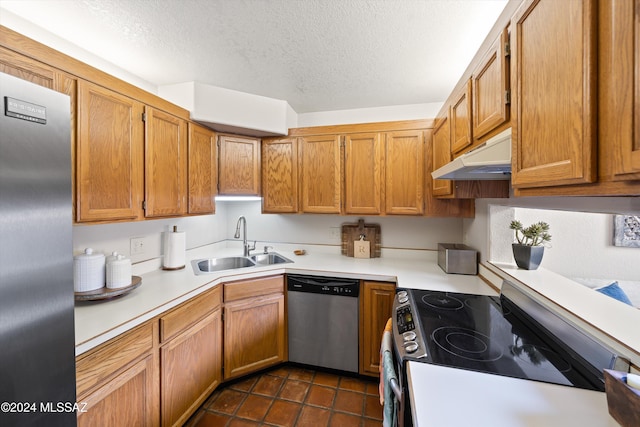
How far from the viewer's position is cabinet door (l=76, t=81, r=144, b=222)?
130cm

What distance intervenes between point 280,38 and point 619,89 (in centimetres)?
154

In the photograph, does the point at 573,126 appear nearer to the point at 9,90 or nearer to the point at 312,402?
the point at 9,90

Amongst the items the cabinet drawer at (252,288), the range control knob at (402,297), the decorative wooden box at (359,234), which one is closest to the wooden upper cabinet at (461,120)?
the range control knob at (402,297)

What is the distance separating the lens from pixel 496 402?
0.77m

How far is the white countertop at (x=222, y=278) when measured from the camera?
1211 mm

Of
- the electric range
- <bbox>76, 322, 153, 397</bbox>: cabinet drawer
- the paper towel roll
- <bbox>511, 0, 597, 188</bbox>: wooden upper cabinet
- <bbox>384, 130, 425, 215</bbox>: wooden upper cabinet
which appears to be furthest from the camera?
<bbox>384, 130, 425, 215</bbox>: wooden upper cabinet

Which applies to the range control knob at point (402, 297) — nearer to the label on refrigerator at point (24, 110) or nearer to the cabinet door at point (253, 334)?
the cabinet door at point (253, 334)

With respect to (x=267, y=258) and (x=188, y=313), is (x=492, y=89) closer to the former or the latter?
(x=188, y=313)

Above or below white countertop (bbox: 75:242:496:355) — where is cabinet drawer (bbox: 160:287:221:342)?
below

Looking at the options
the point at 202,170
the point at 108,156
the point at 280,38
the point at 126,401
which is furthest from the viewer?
the point at 202,170

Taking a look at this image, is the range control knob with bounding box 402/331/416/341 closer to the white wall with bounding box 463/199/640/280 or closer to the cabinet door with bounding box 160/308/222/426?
the white wall with bounding box 463/199/640/280

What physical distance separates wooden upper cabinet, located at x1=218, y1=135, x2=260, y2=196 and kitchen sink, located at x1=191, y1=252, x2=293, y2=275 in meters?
0.66

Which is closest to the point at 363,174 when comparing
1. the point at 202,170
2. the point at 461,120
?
the point at 461,120

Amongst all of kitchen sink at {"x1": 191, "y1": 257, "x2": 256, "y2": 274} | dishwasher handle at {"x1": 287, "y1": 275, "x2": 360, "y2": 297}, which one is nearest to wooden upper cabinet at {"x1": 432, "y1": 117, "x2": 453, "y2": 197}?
dishwasher handle at {"x1": 287, "y1": 275, "x2": 360, "y2": 297}
